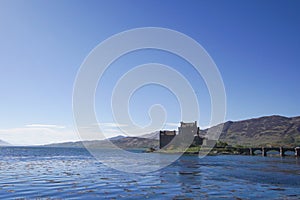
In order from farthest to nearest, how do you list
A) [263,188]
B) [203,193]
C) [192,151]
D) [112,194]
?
[192,151] → [263,188] → [203,193] → [112,194]

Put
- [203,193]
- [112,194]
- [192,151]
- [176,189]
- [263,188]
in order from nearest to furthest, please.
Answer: [112,194], [203,193], [176,189], [263,188], [192,151]

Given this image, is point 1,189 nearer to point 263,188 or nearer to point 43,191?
point 43,191

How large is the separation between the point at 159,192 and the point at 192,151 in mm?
164283

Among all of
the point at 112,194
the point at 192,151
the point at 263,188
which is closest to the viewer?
the point at 112,194

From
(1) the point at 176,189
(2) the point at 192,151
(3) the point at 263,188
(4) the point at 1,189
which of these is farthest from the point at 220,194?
(2) the point at 192,151

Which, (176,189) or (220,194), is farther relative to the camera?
(176,189)

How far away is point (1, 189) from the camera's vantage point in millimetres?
36594

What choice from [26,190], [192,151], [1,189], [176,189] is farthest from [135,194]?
[192,151]

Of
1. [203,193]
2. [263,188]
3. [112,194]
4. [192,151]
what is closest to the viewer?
[112,194]

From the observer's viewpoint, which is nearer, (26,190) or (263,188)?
(26,190)

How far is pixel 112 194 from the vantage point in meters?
35.5

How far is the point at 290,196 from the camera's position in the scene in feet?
122

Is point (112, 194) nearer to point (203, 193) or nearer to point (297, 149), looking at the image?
point (203, 193)

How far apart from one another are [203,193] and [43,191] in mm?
18825
